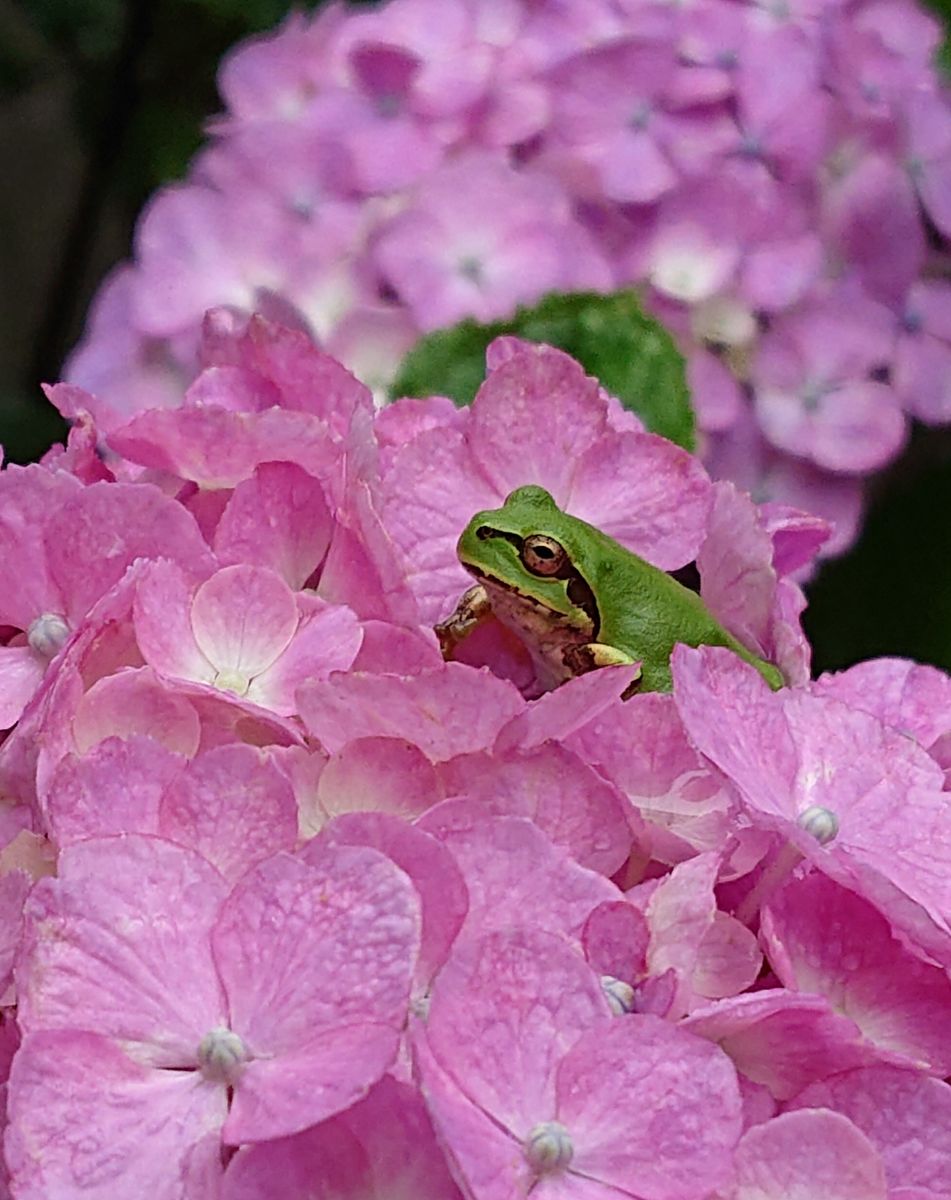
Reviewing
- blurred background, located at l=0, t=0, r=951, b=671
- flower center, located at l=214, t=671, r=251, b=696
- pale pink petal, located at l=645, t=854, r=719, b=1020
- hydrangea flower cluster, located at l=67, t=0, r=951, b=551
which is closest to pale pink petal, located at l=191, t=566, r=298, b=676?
flower center, located at l=214, t=671, r=251, b=696

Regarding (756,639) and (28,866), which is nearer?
(28,866)

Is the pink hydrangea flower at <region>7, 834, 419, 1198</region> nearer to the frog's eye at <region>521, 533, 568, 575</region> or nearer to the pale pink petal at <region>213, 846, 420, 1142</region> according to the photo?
the pale pink petal at <region>213, 846, 420, 1142</region>

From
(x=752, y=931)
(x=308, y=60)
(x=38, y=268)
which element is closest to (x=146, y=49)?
(x=308, y=60)

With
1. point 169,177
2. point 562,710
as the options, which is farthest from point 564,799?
point 169,177

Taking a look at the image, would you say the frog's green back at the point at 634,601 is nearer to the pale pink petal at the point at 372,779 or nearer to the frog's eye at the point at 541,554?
the frog's eye at the point at 541,554

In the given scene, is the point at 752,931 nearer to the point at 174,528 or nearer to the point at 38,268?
the point at 174,528
